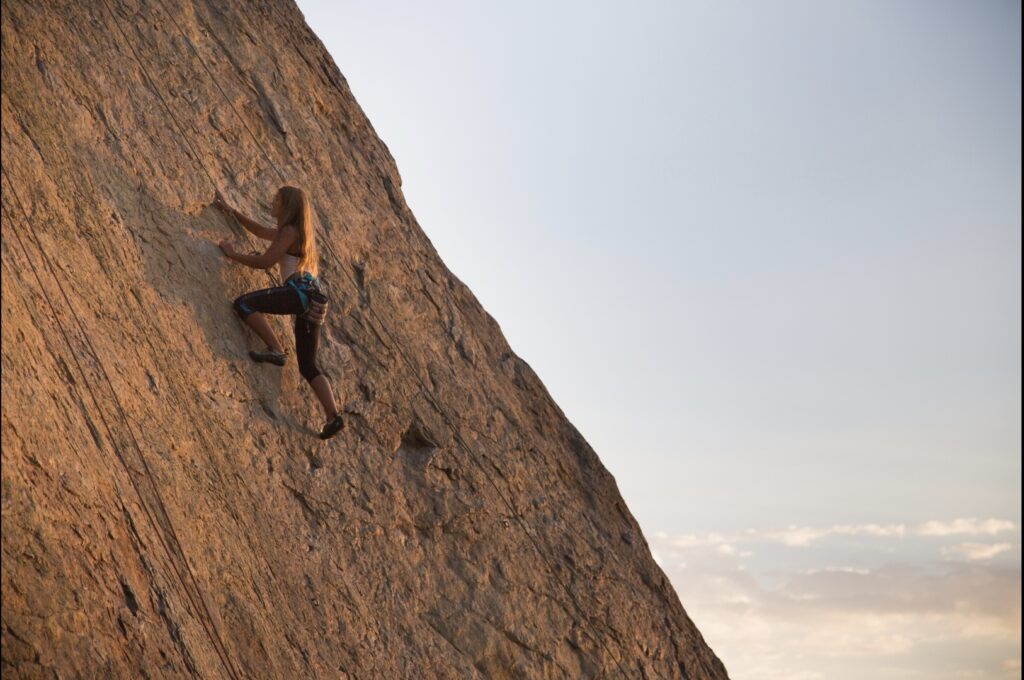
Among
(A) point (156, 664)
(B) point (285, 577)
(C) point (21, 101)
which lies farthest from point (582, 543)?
(C) point (21, 101)

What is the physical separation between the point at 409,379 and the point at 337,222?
197cm

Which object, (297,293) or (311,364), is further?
(311,364)

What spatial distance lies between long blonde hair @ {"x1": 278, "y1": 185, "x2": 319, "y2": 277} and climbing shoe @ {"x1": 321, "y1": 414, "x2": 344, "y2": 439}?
4.72 feet

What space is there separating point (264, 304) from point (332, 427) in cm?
137

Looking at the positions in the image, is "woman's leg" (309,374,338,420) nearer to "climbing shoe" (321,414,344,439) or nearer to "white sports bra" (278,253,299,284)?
"climbing shoe" (321,414,344,439)

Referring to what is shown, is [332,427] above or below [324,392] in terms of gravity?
below


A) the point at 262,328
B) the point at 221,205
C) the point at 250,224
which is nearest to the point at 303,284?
the point at 262,328

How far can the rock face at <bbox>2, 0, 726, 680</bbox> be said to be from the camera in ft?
26.8

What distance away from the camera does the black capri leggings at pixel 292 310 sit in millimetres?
9820

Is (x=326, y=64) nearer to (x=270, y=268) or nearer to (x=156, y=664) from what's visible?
(x=270, y=268)

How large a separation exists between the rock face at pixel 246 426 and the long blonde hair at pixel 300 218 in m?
0.76

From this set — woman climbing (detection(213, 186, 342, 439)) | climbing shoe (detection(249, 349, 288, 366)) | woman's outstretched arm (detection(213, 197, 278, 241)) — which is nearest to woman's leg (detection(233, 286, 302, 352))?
woman climbing (detection(213, 186, 342, 439))

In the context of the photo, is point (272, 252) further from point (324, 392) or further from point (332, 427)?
point (332, 427)

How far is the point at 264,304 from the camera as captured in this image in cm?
987
